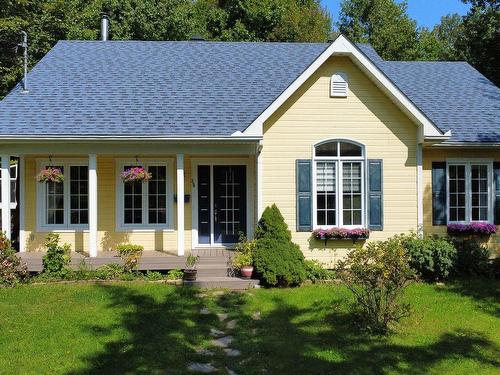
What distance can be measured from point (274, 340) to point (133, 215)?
6.93m

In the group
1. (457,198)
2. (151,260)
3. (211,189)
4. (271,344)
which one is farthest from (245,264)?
(457,198)

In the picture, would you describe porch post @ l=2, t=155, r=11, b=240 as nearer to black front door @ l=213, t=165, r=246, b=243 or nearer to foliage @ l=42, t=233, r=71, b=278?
foliage @ l=42, t=233, r=71, b=278

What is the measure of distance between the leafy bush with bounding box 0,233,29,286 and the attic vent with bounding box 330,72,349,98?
7761mm

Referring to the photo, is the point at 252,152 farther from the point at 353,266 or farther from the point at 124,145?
the point at 353,266

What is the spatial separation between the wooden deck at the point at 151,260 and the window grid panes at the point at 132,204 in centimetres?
103

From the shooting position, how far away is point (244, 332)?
304 inches

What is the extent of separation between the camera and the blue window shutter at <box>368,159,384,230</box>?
11812 millimetres

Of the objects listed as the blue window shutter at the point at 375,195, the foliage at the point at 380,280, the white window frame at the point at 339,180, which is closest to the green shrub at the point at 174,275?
the white window frame at the point at 339,180

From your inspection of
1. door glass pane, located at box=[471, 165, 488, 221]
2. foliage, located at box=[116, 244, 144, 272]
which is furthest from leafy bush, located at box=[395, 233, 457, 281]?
foliage, located at box=[116, 244, 144, 272]

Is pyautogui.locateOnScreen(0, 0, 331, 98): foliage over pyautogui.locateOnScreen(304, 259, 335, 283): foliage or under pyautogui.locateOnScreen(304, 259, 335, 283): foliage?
over

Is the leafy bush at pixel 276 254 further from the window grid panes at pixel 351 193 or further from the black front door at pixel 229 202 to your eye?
the black front door at pixel 229 202

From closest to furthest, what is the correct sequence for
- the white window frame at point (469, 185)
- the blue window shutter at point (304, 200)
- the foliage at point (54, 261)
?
the foliage at point (54, 261), the blue window shutter at point (304, 200), the white window frame at point (469, 185)

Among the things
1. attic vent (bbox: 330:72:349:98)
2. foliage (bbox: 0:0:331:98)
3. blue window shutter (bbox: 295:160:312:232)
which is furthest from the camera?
foliage (bbox: 0:0:331:98)

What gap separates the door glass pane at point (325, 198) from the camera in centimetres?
1185
